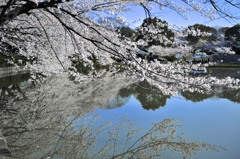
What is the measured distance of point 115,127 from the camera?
6.94 m

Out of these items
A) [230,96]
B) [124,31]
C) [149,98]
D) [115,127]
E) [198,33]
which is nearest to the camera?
[198,33]

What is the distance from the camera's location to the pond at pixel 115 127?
5.07 meters

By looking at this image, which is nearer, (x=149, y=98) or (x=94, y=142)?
(x=94, y=142)

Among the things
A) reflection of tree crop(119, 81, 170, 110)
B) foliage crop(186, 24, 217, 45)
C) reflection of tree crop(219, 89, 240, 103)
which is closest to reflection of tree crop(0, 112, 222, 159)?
foliage crop(186, 24, 217, 45)

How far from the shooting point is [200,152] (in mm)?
5402

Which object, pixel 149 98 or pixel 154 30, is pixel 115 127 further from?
pixel 149 98

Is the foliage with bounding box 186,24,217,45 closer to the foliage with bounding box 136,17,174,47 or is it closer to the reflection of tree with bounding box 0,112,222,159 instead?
the foliage with bounding box 136,17,174,47

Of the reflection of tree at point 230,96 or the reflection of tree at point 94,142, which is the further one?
the reflection of tree at point 230,96

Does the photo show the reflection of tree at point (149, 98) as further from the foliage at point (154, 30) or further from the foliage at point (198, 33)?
the foliage at point (154, 30)

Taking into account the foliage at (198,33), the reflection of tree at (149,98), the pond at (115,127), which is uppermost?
the foliage at (198,33)

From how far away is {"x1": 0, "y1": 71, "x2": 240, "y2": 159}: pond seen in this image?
200 inches

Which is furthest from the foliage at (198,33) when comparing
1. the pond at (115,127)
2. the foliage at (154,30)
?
the pond at (115,127)

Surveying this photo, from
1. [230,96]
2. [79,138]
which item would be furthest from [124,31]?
[230,96]

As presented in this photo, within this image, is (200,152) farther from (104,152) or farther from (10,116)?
(10,116)
